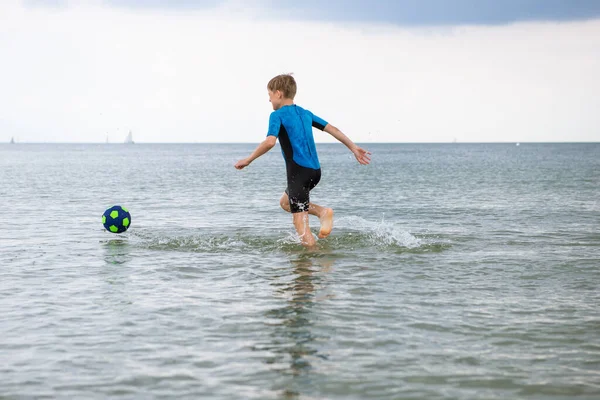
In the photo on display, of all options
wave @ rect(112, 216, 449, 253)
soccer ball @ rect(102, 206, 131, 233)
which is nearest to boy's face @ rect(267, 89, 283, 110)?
wave @ rect(112, 216, 449, 253)

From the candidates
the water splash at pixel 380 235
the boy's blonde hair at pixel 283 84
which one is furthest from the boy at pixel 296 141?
the water splash at pixel 380 235

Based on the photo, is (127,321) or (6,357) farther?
(127,321)

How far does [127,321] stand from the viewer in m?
6.78

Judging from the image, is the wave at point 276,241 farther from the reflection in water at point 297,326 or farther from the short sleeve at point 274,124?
the short sleeve at point 274,124

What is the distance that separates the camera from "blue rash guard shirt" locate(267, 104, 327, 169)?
33.1 ft

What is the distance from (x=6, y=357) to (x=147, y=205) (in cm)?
1828

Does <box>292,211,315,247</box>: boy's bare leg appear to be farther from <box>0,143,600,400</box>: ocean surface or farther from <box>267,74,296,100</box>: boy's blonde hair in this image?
<box>267,74,296,100</box>: boy's blonde hair

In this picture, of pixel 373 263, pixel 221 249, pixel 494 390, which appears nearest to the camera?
pixel 494 390

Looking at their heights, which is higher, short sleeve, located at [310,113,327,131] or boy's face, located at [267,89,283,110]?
boy's face, located at [267,89,283,110]

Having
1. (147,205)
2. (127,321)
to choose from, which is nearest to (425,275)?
(127,321)

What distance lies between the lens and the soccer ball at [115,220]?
43.7 ft

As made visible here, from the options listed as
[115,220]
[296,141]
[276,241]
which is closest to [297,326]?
[296,141]

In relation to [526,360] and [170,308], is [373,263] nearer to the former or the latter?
[170,308]

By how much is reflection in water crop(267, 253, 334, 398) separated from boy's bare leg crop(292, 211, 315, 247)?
850 mm
